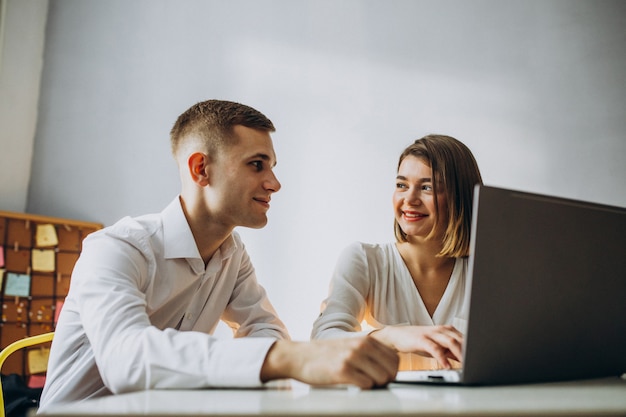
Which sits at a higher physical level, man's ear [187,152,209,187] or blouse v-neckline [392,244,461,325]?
man's ear [187,152,209,187]

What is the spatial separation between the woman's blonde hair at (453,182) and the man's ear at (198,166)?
2.18 feet

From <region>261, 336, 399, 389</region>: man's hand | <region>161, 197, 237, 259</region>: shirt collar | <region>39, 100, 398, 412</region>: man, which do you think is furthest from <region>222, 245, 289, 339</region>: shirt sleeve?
<region>261, 336, 399, 389</region>: man's hand

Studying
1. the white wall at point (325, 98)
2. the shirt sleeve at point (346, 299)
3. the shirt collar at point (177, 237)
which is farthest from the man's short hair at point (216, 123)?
the white wall at point (325, 98)

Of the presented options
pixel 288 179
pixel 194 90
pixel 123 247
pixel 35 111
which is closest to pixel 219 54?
pixel 194 90

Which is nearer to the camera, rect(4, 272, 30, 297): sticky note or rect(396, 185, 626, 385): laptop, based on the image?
rect(396, 185, 626, 385): laptop

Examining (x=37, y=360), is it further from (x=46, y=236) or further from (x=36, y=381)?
(x=46, y=236)

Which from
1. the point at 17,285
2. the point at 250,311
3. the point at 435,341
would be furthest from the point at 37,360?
the point at 435,341

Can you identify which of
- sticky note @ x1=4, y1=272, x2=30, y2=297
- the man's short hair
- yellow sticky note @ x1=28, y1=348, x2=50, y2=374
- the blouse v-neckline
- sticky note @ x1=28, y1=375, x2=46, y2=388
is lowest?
sticky note @ x1=28, y1=375, x2=46, y2=388

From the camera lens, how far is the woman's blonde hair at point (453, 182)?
5.16ft

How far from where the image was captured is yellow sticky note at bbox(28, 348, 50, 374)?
97.4 inches

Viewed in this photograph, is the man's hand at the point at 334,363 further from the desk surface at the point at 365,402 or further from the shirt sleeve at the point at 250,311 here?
the shirt sleeve at the point at 250,311

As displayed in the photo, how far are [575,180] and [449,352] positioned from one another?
1.65m

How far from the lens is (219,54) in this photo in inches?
110

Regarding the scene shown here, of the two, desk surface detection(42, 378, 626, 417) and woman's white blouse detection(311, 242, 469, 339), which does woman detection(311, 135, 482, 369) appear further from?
desk surface detection(42, 378, 626, 417)
